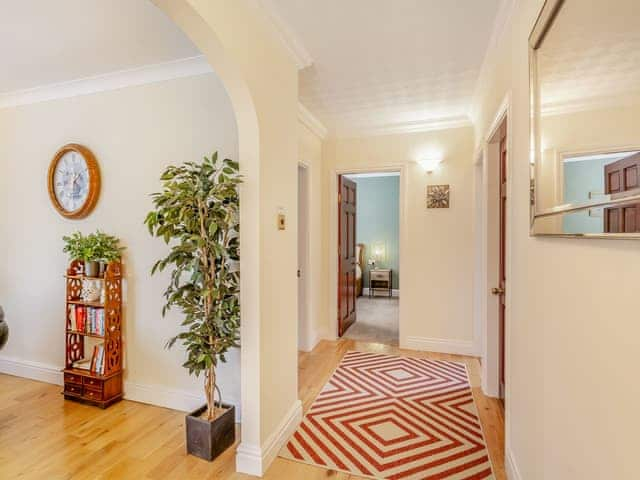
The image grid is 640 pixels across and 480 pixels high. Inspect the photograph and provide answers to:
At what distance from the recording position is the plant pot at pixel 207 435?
1.93 metres

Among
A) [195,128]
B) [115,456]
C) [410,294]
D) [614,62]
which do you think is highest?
[195,128]

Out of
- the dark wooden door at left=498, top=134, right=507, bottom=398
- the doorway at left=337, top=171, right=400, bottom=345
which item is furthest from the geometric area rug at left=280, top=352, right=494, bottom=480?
the doorway at left=337, top=171, right=400, bottom=345

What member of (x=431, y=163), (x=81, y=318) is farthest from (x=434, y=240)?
(x=81, y=318)

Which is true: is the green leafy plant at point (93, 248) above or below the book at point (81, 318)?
above

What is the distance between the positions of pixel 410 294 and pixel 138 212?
2852 mm

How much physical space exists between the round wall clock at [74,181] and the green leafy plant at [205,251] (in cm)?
114

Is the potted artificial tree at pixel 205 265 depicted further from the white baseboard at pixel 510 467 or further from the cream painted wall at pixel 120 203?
the white baseboard at pixel 510 467

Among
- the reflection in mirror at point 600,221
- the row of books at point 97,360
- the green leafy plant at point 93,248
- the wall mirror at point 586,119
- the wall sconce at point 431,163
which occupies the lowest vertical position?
the row of books at point 97,360

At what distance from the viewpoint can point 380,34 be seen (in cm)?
209

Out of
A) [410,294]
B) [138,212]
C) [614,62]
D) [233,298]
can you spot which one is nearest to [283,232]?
[233,298]

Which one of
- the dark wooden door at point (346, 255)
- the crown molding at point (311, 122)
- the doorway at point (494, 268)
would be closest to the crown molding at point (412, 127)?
the crown molding at point (311, 122)

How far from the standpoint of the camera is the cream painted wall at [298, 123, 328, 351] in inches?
144

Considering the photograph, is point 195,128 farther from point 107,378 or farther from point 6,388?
point 6,388

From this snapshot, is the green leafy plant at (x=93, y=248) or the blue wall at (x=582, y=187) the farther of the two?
the green leafy plant at (x=93, y=248)
